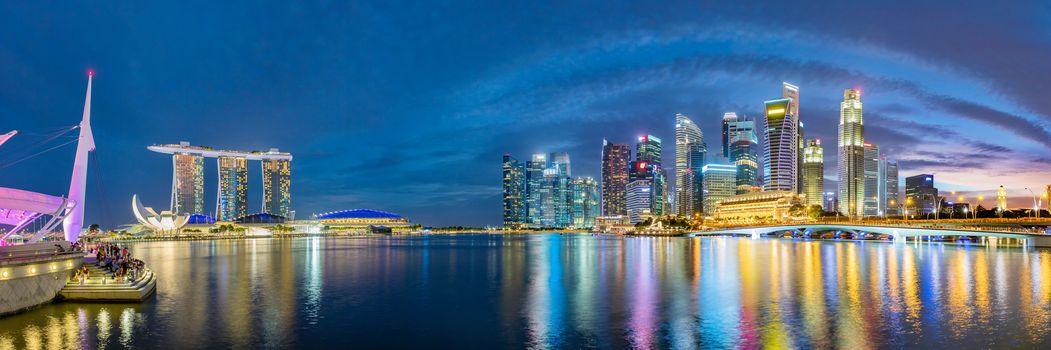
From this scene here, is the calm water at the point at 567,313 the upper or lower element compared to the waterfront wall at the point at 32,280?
lower

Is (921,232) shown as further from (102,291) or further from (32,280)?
(32,280)

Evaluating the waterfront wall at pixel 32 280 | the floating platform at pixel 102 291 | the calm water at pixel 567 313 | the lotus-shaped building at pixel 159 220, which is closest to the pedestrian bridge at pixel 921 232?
the calm water at pixel 567 313

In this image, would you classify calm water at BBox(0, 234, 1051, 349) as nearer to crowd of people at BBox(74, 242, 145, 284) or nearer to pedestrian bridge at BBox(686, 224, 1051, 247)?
crowd of people at BBox(74, 242, 145, 284)

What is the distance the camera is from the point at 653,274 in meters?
53.8

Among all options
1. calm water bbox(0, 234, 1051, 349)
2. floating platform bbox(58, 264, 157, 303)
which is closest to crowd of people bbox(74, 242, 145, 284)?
floating platform bbox(58, 264, 157, 303)

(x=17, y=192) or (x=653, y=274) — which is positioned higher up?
(x=17, y=192)

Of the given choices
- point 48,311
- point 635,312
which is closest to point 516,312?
point 635,312

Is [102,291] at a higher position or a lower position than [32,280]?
lower

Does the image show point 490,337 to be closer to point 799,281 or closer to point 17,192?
point 799,281

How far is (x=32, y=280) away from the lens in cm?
3025

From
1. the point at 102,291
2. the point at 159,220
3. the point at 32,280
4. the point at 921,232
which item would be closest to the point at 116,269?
the point at 102,291

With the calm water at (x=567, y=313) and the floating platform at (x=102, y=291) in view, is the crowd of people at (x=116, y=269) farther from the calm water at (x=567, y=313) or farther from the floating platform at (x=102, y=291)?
the calm water at (x=567, y=313)

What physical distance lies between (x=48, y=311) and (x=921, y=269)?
6182 cm

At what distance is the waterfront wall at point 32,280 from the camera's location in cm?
2822
